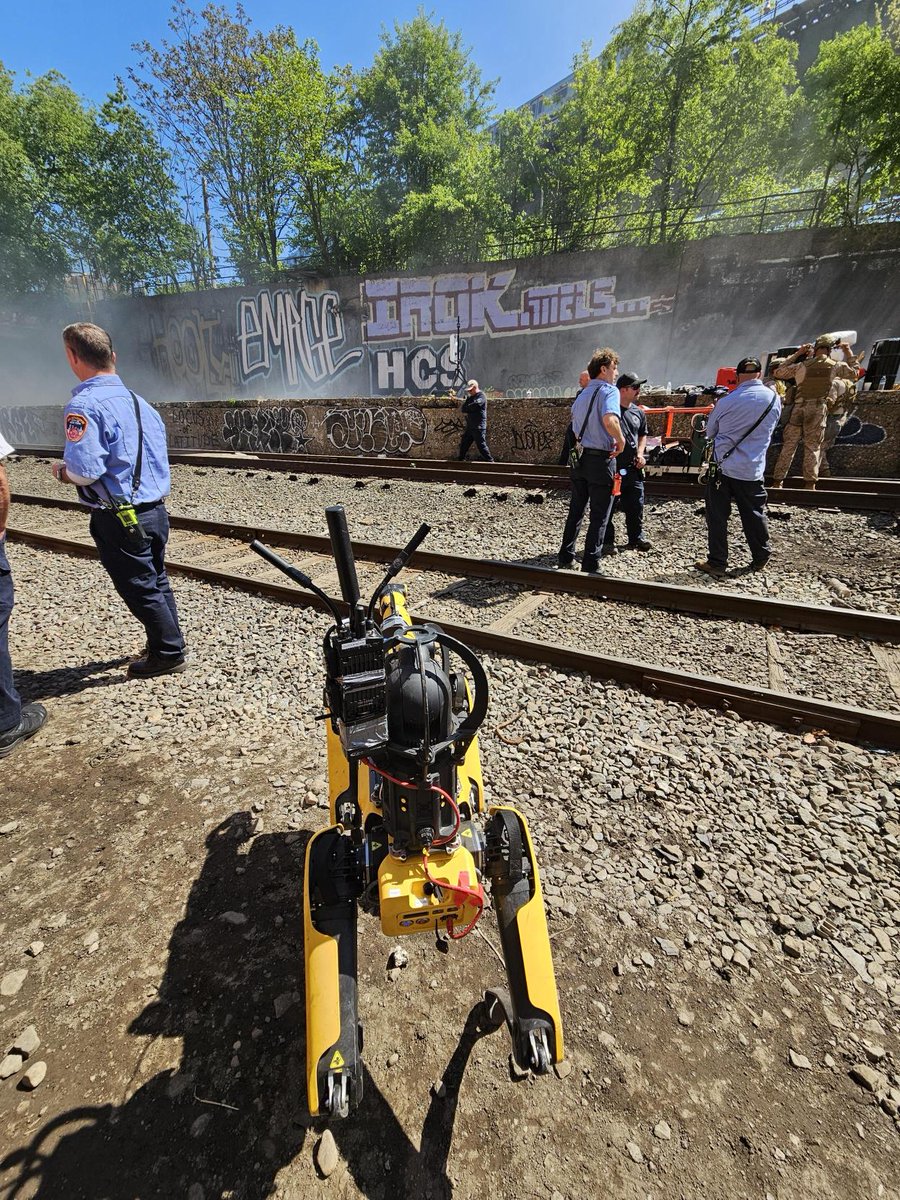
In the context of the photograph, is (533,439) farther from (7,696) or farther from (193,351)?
(193,351)

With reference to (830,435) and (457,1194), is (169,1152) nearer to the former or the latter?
(457,1194)

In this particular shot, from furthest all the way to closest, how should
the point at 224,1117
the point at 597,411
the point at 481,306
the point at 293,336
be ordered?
the point at 293,336 → the point at 481,306 → the point at 597,411 → the point at 224,1117

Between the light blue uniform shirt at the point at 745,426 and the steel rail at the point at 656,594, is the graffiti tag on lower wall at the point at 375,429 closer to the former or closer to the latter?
the steel rail at the point at 656,594

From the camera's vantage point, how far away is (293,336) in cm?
3108

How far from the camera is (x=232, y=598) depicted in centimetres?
616

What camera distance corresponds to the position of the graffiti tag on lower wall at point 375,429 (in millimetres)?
16000

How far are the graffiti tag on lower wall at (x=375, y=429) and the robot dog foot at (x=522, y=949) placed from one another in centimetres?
1515

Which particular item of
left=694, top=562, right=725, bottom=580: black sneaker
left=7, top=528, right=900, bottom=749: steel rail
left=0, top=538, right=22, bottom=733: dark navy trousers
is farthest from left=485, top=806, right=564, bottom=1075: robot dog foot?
left=694, top=562, right=725, bottom=580: black sneaker

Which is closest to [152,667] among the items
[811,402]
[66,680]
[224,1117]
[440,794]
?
[66,680]

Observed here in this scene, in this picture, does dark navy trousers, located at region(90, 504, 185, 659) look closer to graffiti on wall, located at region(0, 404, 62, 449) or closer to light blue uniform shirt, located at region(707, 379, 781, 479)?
light blue uniform shirt, located at region(707, 379, 781, 479)

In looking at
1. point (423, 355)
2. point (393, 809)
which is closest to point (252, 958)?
point (393, 809)

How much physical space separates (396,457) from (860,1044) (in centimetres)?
1593

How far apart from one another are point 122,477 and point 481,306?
26.4m

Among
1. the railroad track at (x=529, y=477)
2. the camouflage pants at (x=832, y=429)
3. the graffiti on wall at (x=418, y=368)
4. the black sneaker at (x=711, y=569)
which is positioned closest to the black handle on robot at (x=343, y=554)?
the black sneaker at (x=711, y=569)
